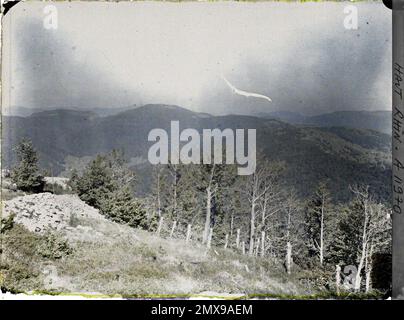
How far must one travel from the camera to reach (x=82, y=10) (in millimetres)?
5090

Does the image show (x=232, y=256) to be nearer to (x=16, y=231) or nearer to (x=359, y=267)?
(x=359, y=267)

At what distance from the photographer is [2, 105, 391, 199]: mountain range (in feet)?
16.6

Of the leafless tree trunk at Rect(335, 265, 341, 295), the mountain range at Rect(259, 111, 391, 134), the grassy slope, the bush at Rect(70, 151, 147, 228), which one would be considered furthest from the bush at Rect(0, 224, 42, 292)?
the leafless tree trunk at Rect(335, 265, 341, 295)

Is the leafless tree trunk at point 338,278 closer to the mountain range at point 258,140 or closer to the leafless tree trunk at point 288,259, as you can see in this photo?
the leafless tree trunk at point 288,259

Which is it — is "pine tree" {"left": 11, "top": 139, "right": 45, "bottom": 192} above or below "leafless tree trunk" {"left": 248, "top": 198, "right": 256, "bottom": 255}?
above

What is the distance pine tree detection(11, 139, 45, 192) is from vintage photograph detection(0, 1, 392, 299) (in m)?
0.02

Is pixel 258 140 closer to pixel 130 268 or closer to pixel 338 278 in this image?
pixel 338 278

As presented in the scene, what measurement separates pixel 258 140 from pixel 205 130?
2.18 ft

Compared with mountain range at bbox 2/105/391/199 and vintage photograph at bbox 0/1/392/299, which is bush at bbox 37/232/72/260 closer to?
vintage photograph at bbox 0/1/392/299

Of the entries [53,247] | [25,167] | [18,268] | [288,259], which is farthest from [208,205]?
[18,268]

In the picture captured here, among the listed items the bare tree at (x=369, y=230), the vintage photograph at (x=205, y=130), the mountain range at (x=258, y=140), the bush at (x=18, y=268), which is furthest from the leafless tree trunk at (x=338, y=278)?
the bush at (x=18, y=268)

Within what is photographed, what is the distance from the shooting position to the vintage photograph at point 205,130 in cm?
505

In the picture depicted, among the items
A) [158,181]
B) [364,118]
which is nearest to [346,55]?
[364,118]
